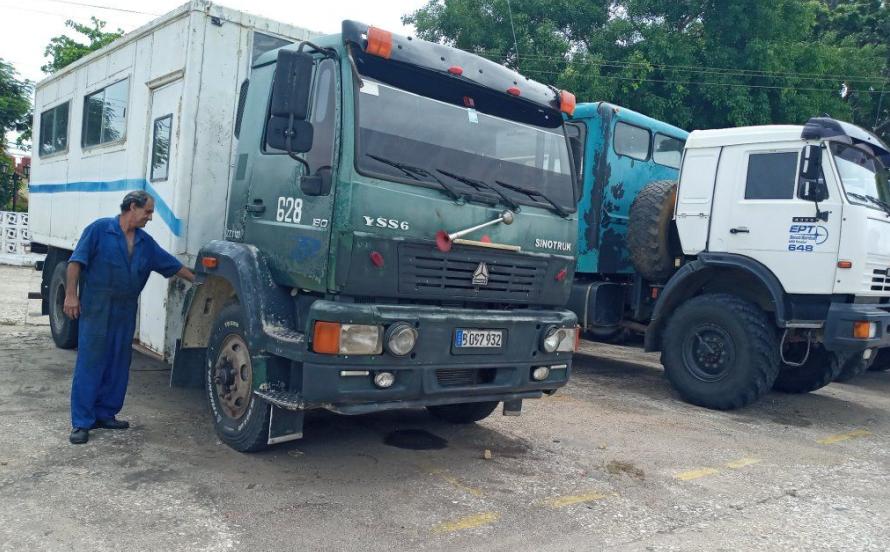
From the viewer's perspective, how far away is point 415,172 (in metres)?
4.19

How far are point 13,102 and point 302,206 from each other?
24522mm

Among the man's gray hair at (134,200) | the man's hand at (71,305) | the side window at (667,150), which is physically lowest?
the man's hand at (71,305)

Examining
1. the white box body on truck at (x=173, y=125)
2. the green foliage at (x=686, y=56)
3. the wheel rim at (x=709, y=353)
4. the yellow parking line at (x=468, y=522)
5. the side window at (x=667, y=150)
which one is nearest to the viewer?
the yellow parking line at (x=468, y=522)

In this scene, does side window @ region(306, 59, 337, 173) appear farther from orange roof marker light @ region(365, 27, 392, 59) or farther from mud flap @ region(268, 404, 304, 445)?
mud flap @ region(268, 404, 304, 445)

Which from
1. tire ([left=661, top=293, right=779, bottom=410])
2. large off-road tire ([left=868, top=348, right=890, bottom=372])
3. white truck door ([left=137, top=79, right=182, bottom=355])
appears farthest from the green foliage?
white truck door ([left=137, top=79, right=182, bottom=355])

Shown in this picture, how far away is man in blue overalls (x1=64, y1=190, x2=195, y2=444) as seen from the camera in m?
4.82

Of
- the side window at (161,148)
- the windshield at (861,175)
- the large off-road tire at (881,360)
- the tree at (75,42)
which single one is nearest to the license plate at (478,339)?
the side window at (161,148)

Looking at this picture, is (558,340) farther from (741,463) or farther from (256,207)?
(256,207)

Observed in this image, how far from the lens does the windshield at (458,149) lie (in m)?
4.11

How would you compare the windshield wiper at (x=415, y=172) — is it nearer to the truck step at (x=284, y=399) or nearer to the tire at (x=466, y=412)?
the truck step at (x=284, y=399)

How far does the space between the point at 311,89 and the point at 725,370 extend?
4.93m

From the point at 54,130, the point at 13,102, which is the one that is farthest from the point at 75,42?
the point at 54,130

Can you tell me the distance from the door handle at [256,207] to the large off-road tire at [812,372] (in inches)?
231

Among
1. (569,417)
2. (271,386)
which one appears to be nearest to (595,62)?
(569,417)
